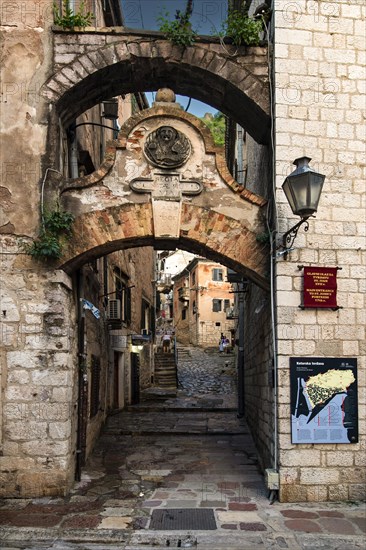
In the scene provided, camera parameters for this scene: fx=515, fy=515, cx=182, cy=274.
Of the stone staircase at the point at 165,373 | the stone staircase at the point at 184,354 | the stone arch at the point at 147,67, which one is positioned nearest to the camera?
the stone arch at the point at 147,67

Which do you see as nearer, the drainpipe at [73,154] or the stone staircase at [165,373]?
the drainpipe at [73,154]

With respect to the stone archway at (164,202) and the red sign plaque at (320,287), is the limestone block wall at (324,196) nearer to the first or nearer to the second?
the red sign plaque at (320,287)

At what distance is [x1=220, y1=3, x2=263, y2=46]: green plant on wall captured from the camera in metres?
7.14

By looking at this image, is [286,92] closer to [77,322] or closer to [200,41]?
[200,41]

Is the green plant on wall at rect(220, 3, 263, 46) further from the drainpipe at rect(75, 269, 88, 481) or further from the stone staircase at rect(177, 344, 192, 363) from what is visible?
the stone staircase at rect(177, 344, 192, 363)

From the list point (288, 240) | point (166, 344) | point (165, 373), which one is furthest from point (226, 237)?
point (166, 344)

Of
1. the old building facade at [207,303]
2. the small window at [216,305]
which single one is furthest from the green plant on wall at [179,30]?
the small window at [216,305]

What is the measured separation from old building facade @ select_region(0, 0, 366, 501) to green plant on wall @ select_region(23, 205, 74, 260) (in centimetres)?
13

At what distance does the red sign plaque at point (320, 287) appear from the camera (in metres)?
6.61

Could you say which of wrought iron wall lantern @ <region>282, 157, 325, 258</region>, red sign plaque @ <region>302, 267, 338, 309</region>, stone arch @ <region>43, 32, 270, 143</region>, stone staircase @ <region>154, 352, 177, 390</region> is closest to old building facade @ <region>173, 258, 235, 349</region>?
stone staircase @ <region>154, 352, 177, 390</region>

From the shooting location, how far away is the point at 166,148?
7.07 m

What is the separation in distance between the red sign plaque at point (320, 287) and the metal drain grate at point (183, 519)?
110 inches

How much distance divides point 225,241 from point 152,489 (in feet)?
11.3

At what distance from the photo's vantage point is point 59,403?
21.5 ft
